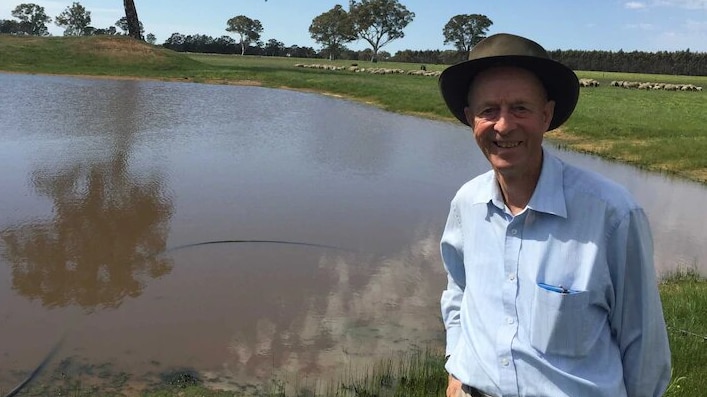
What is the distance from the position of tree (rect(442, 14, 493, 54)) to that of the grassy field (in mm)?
71714

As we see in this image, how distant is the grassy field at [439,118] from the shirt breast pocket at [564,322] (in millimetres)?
2297

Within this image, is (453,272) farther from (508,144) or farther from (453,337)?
(508,144)

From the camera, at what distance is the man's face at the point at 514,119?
6.32 ft

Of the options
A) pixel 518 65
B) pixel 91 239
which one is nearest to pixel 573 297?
pixel 518 65

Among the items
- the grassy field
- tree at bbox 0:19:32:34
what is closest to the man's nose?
the grassy field

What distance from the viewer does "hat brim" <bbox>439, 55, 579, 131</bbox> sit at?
191 cm

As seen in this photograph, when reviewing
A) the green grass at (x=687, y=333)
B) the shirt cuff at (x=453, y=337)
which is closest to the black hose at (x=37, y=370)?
the shirt cuff at (x=453, y=337)

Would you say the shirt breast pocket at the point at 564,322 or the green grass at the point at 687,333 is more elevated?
the shirt breast pocket at the point at 564,322

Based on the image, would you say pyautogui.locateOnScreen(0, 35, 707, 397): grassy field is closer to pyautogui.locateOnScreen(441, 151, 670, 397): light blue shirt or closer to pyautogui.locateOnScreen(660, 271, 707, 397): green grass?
pyautogui.locateOnScreen(660, 271, 707, 397): green grass

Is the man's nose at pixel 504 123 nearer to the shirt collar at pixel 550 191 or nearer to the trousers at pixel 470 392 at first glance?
the shirt collar at pixel 550 191

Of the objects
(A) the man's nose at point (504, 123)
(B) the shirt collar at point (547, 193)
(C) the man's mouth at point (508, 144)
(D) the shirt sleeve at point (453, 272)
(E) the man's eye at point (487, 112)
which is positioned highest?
(E) the man's eye at point (487, 112)

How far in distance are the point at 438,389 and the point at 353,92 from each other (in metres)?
27.3

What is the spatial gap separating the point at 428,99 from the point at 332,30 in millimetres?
85005

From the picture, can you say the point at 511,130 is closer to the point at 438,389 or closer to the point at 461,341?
the point at 461,341
